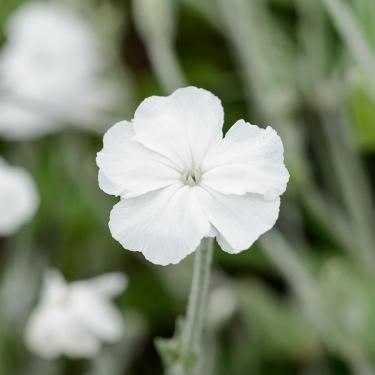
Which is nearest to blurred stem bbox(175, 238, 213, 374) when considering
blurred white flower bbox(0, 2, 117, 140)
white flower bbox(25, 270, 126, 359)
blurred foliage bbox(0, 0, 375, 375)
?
white flower bbox(25, 270, 126, 359)

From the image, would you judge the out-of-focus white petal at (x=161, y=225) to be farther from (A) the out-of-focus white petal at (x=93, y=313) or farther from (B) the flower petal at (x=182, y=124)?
(A) the out-of-focus white petal at (x=93, y=313)

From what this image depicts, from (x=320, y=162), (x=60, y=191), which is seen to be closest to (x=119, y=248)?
(x=60, y=191)

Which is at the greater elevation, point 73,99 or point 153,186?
point 73,99

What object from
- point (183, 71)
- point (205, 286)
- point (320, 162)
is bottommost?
point (205, 286)

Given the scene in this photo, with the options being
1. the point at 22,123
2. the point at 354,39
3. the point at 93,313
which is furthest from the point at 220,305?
the point at 22,123

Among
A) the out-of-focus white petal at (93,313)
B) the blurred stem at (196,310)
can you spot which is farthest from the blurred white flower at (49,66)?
the blurred stem at (196,310)

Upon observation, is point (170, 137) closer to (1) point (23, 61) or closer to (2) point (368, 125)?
(2) point (368, 125)
